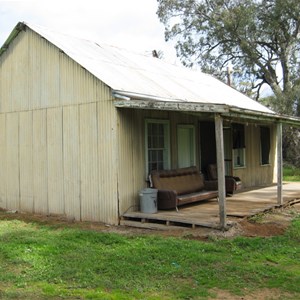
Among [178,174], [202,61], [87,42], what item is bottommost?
[178,174]

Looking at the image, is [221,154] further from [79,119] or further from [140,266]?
[79,119]

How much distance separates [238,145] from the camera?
1467 cm

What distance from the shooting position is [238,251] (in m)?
6.63

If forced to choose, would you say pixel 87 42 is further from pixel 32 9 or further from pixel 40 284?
pixel 40 284

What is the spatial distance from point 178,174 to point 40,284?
234 inches

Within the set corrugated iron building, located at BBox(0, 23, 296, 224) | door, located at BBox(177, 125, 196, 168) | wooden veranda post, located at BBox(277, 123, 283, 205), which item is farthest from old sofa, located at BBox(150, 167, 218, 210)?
wooden veranda post, located at BBox(277, 123, 283, 205)

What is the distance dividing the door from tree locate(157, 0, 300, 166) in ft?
53.2

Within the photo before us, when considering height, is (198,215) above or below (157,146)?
below

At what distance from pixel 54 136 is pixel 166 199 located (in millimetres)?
3277

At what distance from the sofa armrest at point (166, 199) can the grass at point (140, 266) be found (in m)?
1.75

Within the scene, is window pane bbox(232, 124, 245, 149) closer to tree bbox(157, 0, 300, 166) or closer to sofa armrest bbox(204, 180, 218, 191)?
sofa armrest bbox(204, 180, 218, 191)

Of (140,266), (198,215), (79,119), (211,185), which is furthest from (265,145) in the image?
(140,266)

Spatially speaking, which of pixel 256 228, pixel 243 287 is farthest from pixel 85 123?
pixel 243 287

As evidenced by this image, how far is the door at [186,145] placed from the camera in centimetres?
1152
